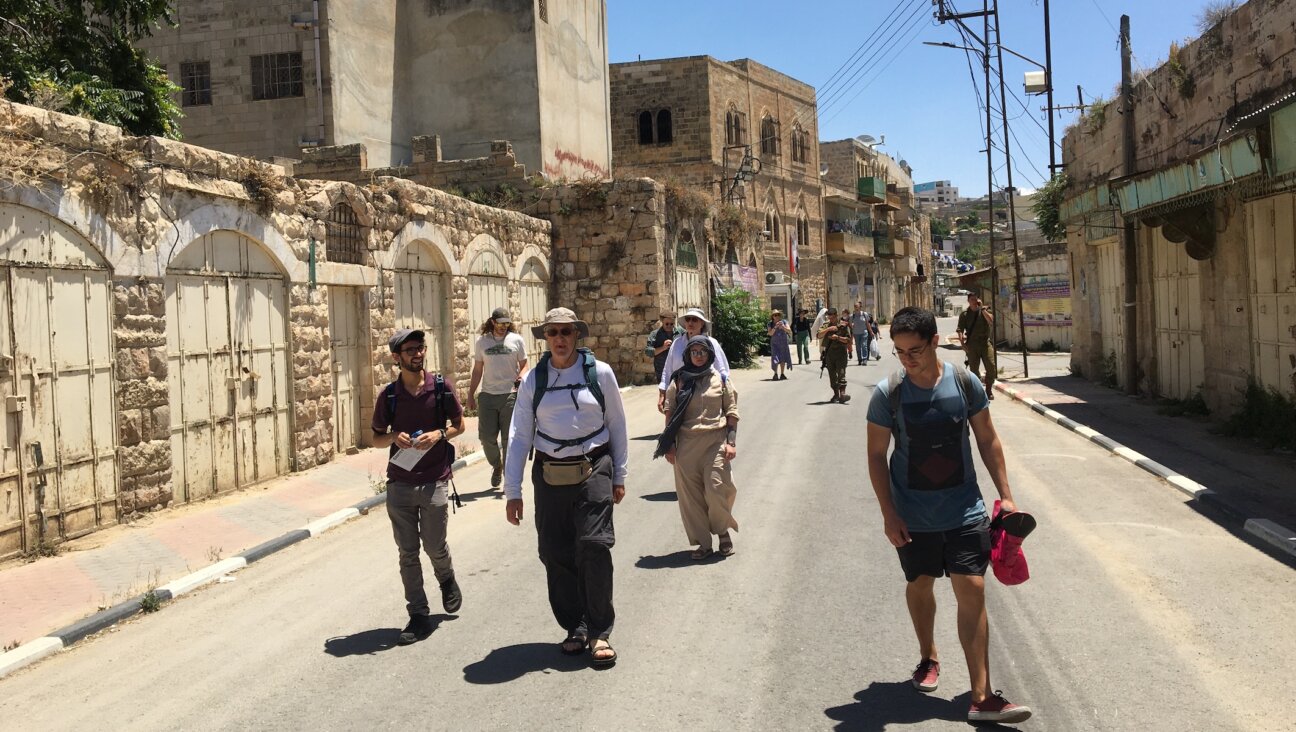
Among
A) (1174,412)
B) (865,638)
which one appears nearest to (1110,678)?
(865,638)

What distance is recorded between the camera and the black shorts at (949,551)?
171 inches

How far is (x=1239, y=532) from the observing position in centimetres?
807

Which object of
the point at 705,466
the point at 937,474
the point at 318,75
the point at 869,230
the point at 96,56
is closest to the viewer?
the point at 937,474

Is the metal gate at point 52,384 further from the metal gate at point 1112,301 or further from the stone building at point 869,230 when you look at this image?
the stone building at point 869,230

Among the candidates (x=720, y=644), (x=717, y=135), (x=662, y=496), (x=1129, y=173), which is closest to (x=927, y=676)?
(x=720, y=644)

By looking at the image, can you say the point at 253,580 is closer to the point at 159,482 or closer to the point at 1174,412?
the point at 159,482

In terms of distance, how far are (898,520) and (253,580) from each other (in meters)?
5.12

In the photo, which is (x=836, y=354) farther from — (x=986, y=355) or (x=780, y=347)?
(x=780, y=347)

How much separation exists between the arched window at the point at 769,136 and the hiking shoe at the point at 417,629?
45.0 meters

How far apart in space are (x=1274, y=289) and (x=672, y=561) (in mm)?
8510

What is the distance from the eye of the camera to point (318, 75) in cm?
2508

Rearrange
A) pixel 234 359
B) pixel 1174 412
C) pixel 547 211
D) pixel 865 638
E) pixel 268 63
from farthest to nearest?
1. pixel 268 63
2. pixel 547 211
3. pixel 1174 412
4. pixel 234 359
5. pixel 865 638

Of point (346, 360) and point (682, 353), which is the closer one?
point (682, 353)

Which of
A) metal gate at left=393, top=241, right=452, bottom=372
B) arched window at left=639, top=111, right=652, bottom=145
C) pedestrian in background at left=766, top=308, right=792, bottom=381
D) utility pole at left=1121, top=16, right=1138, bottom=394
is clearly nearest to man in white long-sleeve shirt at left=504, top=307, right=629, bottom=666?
Result: metal gate at left=393, top=241, right=452, bottom=372
